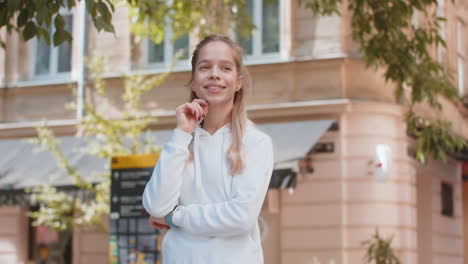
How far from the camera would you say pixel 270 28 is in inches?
614

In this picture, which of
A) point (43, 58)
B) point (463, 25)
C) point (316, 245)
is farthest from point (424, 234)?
point (43, 58)

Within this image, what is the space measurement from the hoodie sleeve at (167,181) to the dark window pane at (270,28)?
40.9ft

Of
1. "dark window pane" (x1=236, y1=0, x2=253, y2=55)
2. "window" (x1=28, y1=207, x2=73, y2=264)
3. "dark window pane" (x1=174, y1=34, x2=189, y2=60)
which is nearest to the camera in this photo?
"dark window pane" (x1=236, y1=0, x2=253, y2=55)

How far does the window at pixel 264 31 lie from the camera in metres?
15.5

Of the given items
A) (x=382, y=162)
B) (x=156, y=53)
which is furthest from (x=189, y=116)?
(x=156, y=53)

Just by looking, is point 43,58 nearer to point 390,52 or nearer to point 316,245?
point 316,245

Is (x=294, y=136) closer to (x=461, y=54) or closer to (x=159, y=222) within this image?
(x=461, y=54)

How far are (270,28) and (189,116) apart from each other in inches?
494

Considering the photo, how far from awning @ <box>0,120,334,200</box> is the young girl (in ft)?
33.8

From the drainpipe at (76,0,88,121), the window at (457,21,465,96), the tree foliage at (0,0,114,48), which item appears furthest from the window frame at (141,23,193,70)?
the tree foliage at (0,0,114,48)

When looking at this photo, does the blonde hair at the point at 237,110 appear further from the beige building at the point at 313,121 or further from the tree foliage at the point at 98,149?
the beige building at the point at 313,121

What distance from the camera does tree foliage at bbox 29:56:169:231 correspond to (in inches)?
541

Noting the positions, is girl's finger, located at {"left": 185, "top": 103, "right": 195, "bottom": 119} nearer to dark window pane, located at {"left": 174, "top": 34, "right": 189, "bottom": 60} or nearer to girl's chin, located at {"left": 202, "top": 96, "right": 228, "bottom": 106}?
girl's chin, located at {"left": 202, "top": 96, "right": 228, "bottom": 106}

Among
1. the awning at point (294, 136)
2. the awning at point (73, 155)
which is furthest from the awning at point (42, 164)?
the awning at point (294, 136)
